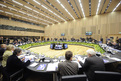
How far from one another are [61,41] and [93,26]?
848cm

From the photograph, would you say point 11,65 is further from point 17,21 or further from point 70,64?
point 17,21

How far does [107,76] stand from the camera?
1106mm

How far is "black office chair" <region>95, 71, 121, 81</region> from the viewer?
1.07m

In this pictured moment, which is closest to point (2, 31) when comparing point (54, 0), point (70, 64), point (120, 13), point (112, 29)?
point (54, 0)

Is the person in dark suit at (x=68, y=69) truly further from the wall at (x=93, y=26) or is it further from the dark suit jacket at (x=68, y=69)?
the wall at (x=93, y=26)

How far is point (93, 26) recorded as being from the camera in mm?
13500

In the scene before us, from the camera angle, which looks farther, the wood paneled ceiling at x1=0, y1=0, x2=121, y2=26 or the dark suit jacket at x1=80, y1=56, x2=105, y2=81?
the wood paneled ceiling at x1=0, y1=0, x2=121, y2=26

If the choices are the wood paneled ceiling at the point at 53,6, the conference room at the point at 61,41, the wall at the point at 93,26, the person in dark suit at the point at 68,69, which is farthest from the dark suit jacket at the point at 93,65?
the wall at the point at 93,26

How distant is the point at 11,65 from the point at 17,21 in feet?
51.6

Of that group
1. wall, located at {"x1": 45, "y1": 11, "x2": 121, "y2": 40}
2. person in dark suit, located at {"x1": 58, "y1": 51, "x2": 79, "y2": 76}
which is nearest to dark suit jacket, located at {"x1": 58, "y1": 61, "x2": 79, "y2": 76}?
person in dark suit, located at {"x1": 58, "y1": 51, "x2": 79, "y2": 76}

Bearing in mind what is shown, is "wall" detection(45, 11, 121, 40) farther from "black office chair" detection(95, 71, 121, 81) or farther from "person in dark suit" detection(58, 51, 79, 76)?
"person in dark suit" detection(58, 51, 79, 76)

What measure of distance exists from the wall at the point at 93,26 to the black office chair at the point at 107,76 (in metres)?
14.0

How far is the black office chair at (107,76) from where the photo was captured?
41.9 inches

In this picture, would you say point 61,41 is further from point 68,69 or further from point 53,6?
point 68,69
